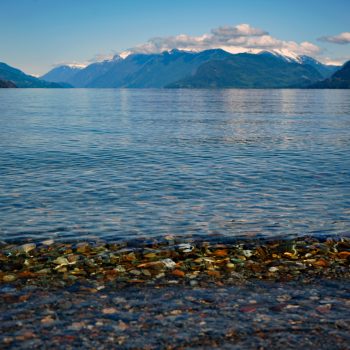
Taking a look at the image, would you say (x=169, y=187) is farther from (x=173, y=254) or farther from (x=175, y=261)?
(x=175, y=261)

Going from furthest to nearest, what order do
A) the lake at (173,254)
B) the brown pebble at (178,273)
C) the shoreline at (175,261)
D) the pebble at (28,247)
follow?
the pebble at (28,247)
the brown pebble at (178,273)
the shoreline at (175,261)
the lake at (173,254)

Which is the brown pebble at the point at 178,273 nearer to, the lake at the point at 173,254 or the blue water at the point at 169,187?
the lake at the point at 173,254

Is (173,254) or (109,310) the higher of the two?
(109,310)

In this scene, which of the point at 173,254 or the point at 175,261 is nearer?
the point at 175,261

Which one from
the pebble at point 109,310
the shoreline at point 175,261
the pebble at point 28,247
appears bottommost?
the shoreline at point 175,261

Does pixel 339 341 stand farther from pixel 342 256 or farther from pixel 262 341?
pixel 342 256

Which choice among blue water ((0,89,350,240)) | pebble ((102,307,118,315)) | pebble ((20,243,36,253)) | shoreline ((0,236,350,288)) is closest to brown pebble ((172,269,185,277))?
shoreline ((0,236,350,288))

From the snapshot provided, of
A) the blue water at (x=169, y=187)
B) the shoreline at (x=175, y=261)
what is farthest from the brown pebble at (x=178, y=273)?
the blue water at (x=169, y=187)

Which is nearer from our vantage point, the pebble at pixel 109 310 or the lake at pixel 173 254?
the lake at pixel 173 254

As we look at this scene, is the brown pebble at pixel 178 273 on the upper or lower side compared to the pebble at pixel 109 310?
lower

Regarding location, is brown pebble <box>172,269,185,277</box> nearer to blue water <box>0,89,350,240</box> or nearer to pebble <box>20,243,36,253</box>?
blue water <box>0,89,350,240</box>

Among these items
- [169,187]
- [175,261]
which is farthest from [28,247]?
[169,187]

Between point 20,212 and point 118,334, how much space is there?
13.5 meters

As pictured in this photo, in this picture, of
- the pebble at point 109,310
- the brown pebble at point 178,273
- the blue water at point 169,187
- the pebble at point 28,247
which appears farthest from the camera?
the blue water at point 169,187
